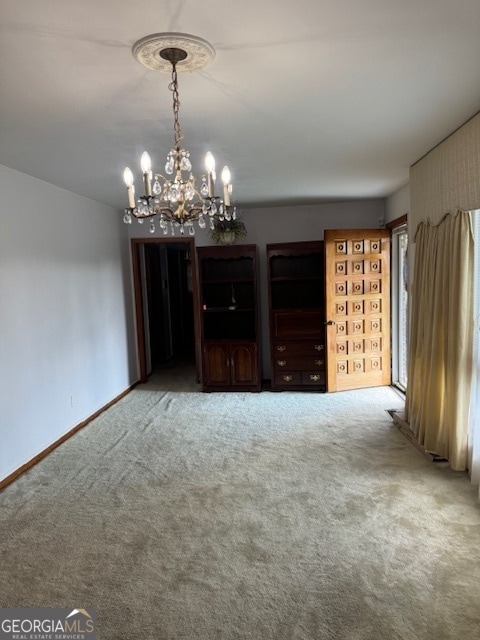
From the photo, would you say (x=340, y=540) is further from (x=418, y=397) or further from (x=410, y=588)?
(x=418, y=397)

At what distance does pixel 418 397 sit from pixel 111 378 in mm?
3472

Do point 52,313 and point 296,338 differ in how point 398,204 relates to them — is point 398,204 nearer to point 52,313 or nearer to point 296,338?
point 296,338

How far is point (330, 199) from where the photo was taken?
5223mm

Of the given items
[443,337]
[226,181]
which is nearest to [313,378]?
[443,337]

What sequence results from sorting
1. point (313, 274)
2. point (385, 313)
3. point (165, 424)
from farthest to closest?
point (313, 274) → point (385, 313) → point (165, 424)

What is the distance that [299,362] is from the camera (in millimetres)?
5223

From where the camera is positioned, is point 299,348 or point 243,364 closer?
point 299,348

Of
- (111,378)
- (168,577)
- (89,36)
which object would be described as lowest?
(168,577)

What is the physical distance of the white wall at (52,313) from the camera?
3246 millimetres

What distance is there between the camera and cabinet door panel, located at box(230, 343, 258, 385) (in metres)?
5.29

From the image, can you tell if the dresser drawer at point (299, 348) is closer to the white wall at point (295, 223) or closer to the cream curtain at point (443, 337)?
the white wall at point (295, 223)

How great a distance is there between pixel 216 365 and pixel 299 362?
108 centimetres

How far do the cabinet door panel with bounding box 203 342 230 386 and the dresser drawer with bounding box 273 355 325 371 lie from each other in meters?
0.65

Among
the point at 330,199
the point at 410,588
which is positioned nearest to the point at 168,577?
the point at 410,588
